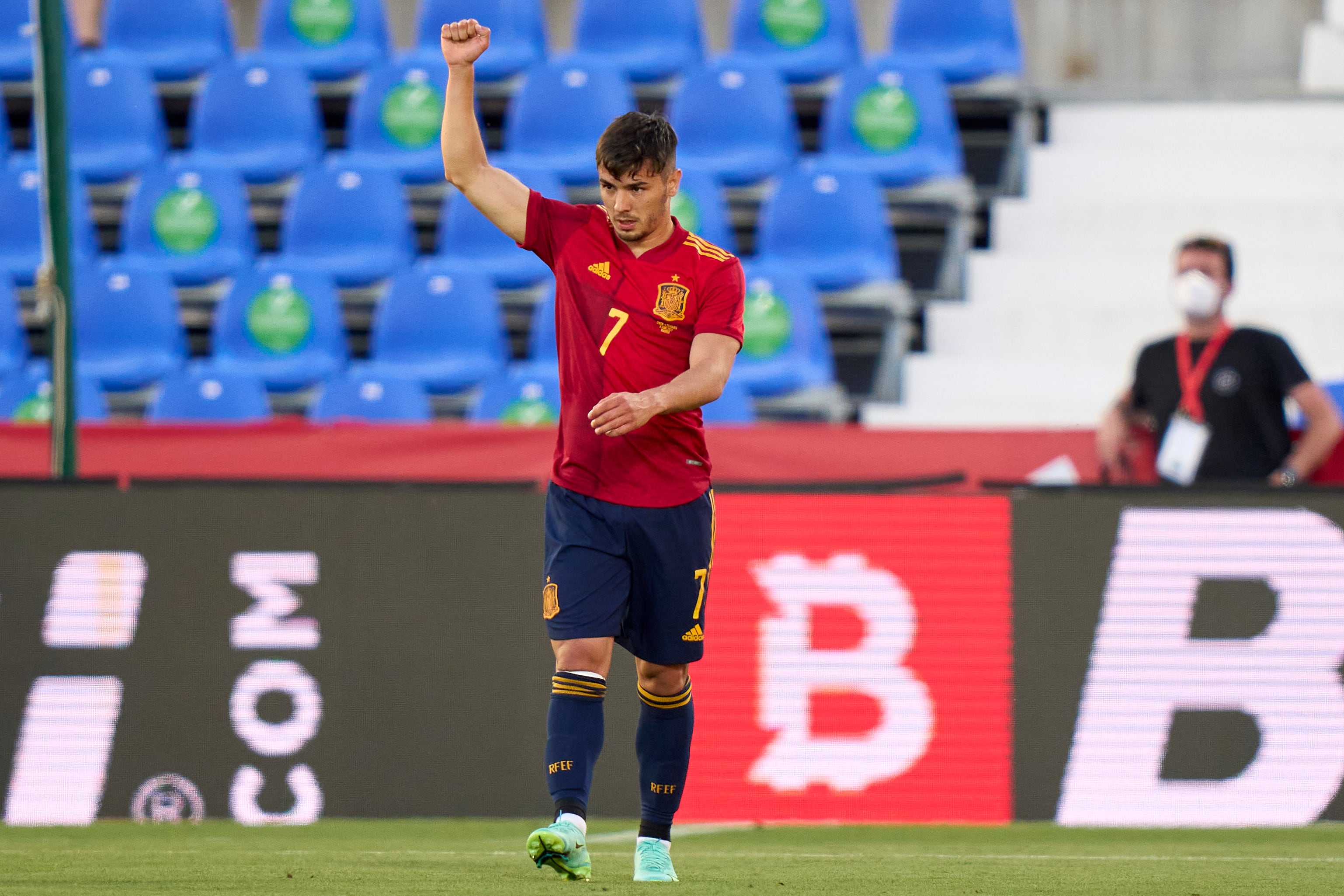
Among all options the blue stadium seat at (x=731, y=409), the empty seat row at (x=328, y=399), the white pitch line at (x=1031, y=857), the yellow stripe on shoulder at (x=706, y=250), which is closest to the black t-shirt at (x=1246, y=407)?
the white pitch line at (x=1031, y=857)

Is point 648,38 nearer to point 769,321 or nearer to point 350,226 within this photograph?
point 350,226

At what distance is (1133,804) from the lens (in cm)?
638

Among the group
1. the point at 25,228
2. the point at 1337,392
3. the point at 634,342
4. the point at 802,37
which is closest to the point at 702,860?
the point at 634,342

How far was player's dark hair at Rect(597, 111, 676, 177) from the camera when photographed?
409 centimetres

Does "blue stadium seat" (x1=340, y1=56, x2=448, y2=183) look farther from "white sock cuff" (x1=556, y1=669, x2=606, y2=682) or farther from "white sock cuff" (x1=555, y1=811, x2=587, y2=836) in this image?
"white sock cuff" (x1=555, y1=811, x2=587, y2=836)

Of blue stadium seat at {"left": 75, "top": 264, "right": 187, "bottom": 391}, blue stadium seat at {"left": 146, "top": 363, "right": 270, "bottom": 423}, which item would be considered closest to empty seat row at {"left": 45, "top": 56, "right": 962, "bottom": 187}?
blue stadium seat at {"left": 75, "top": 264, "right": 187, "bottom": 391}

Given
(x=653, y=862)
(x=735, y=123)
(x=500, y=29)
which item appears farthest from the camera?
(x=500, y=29)

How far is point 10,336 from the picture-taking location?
35.4 feet

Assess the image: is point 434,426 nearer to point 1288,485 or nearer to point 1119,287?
point 1288,485

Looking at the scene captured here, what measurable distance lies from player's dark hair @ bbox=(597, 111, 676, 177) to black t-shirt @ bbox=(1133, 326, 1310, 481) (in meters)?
3.56

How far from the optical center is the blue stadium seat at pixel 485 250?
11.0 m

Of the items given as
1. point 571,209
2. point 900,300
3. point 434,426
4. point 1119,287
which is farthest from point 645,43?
point 571,209

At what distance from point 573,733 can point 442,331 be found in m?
6.51

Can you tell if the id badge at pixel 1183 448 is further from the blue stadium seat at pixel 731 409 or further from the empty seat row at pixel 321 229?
the empty seat row at pixel 321 229
